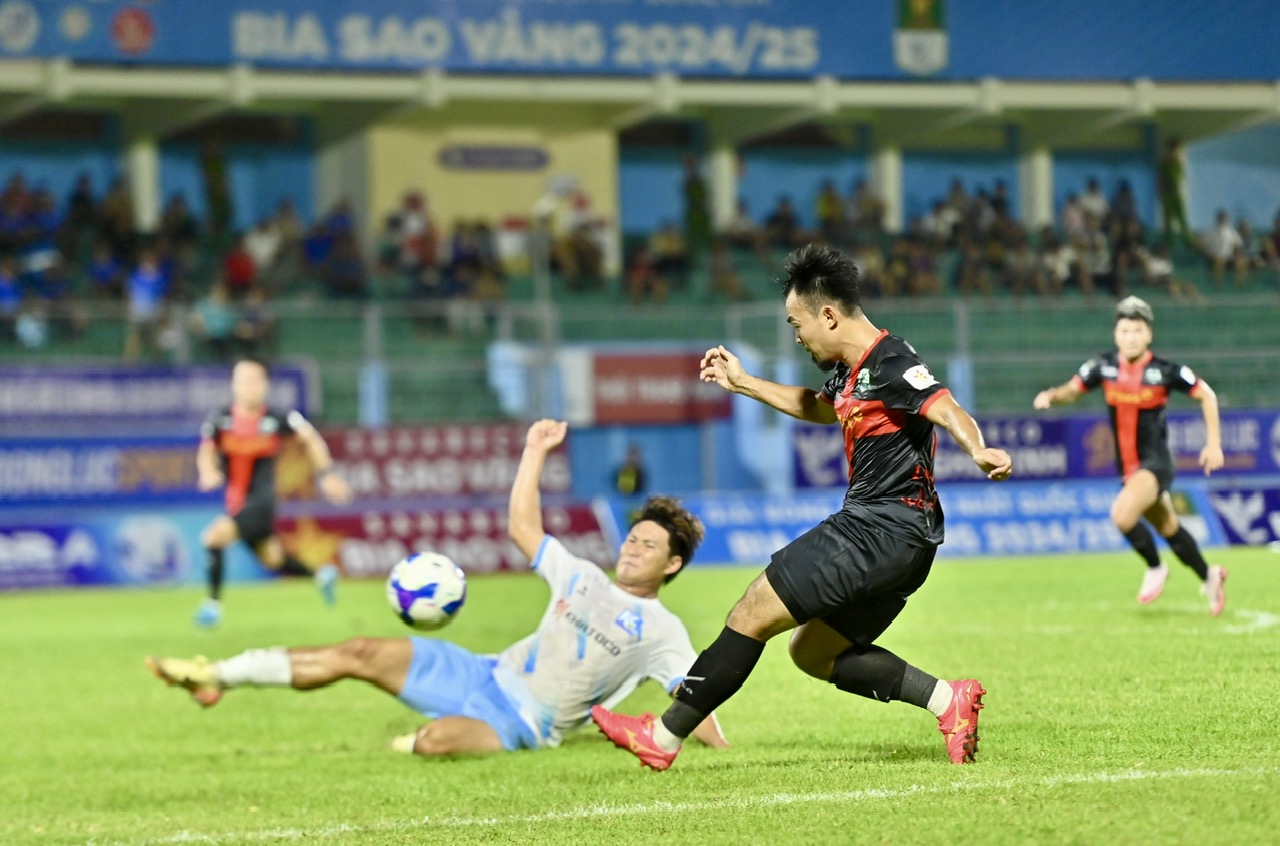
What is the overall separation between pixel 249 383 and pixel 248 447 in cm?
70

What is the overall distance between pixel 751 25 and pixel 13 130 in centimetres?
1447

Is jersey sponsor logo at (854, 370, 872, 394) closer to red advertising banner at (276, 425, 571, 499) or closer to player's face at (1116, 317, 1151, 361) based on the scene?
player's face at (1116, 317, 1151, 361)

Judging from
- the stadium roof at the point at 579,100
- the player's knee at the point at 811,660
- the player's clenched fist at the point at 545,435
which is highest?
the stadium roof at the point at 579,100

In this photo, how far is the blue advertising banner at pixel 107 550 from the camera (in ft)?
72.6

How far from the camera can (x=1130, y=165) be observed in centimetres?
2983

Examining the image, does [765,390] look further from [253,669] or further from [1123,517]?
[1123,517]

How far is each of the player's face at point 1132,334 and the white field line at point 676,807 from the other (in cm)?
707

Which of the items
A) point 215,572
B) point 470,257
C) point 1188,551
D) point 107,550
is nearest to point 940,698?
point 1188,551

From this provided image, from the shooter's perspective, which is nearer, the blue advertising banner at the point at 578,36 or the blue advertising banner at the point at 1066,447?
the blue advertising banner at the point at 1066,447

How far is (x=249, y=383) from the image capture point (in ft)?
56.5

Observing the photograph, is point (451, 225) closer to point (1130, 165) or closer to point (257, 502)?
point (1130, 165)

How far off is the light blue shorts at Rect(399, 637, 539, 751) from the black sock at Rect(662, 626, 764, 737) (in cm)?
180

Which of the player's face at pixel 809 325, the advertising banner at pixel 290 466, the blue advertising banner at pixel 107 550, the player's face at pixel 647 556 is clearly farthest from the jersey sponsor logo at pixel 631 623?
the advertising banner at pixel 290 466

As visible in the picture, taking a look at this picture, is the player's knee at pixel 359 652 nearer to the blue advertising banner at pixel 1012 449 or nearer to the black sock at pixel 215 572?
the black sock at pixel 215 572
